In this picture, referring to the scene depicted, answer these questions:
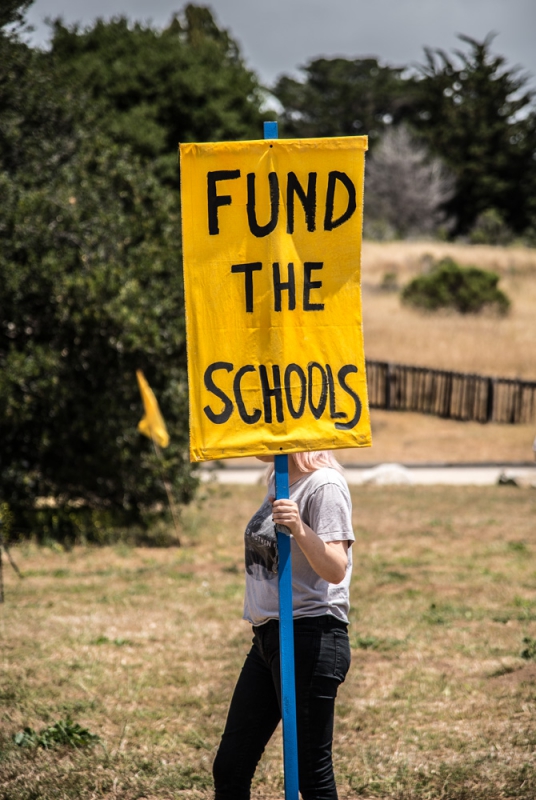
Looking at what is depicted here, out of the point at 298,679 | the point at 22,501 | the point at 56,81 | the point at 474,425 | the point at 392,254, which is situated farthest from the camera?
the point at 392,254

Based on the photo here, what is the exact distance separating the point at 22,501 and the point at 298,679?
7.76 m

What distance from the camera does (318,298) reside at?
291 cm

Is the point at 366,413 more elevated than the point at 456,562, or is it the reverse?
the point at 366,413

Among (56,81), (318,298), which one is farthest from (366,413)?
(56,81)

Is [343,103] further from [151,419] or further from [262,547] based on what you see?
[262,547]

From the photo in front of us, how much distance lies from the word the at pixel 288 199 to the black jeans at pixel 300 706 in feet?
4.25

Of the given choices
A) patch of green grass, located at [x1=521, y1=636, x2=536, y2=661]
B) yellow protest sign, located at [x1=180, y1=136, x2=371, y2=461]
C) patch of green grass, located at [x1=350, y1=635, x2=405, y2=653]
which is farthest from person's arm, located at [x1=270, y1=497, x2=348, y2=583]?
patch of green grass, located at [x1=350, y1=635, x2=405, y2=653]

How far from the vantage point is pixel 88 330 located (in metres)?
9.47

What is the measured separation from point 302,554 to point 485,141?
55.7 m

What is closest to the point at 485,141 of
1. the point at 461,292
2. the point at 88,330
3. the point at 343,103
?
the point at 343,103

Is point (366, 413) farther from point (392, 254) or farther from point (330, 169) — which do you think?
point (392, 254)

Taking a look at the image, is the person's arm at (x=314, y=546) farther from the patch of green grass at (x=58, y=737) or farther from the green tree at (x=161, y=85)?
the green tree at (x=161, y=85)

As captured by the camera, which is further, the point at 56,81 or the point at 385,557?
the point at 56,81

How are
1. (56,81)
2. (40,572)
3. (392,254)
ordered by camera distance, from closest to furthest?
1. (40,572)
2. (56,81)
3. (392,254)
